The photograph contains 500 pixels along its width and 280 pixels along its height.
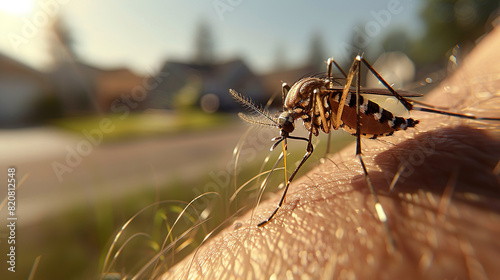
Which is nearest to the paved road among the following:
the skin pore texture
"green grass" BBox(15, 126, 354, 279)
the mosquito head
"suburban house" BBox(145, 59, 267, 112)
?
"green grass" BBox(15, 126, 354, 279)

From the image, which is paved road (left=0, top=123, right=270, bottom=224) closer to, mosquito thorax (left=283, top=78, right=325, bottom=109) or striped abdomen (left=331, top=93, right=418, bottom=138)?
mosquito thorax (left=283, top=78, right=325, bottom=109)

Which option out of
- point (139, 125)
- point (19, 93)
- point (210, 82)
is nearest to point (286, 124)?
point (139, 125)

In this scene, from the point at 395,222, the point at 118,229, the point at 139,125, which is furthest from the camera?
the point at 139,125

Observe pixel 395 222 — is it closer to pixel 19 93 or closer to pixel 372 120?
pixel 372 120

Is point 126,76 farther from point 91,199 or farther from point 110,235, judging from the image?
point 110,235

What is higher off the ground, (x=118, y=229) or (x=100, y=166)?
(x=118, y=229)

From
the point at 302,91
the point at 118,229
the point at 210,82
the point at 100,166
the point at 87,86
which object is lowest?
the point at 100,166

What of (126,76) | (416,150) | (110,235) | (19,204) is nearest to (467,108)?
(416,150)
